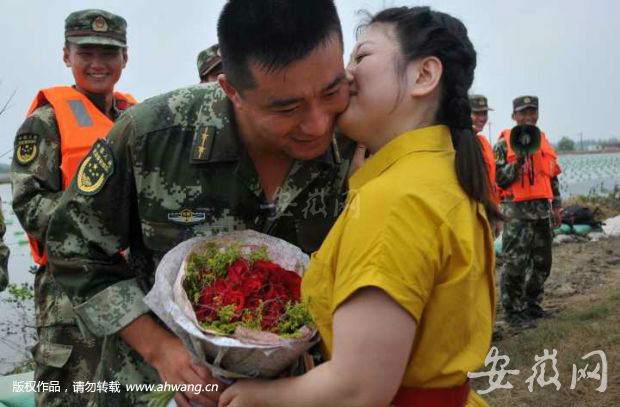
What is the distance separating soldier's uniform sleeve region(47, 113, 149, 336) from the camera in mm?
2049

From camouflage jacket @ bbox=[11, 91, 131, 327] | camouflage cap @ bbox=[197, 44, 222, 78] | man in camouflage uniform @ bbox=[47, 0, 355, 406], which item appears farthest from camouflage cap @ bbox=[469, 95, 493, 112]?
man in camouflage uniform @ bbox=[47, 0, 355, 406]

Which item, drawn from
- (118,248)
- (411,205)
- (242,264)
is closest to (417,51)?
(411,205)

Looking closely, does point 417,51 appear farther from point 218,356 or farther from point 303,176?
point 218,356

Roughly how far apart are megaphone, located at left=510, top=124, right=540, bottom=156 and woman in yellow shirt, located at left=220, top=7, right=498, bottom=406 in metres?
5.52

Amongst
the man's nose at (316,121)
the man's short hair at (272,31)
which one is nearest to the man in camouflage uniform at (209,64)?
the man's short hair at (272,31)

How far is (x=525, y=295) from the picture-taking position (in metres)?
7.27

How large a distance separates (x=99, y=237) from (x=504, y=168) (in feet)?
18.9

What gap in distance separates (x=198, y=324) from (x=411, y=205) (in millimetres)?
571

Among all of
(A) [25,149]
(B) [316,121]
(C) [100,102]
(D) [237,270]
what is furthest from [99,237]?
(C) [100,102]

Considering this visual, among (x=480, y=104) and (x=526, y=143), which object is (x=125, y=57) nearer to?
(x=526, y=143)

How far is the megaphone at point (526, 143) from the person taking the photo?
7.02 metres

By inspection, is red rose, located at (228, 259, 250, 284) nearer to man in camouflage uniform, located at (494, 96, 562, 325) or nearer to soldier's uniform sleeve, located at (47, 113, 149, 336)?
soldier's uniform sleeve, located at (47, 113, 149, 336)

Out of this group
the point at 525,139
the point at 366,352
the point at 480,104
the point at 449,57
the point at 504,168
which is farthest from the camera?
the point at 480,104

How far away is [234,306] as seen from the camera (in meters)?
1.61
